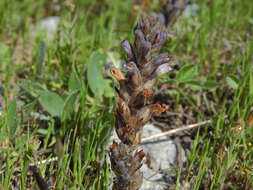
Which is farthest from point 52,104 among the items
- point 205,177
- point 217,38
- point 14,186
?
point 217,38

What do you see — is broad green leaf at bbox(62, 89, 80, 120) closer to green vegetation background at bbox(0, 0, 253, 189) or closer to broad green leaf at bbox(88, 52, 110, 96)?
green vegetation background at bbox(0, 0, 253, 189)

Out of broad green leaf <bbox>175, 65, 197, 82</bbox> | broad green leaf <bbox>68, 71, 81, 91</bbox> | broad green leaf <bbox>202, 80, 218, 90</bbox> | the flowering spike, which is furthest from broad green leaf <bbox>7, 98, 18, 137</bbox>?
broad green leaf <bbox>202, 80, 218, 90</bbox>

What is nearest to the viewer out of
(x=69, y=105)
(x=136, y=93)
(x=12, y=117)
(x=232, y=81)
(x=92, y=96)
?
(x=136, y=93)

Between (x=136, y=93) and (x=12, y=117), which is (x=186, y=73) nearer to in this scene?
(x=136, y=93)

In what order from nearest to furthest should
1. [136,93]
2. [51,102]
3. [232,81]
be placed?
[136,93] → [51,102] → [232,81]

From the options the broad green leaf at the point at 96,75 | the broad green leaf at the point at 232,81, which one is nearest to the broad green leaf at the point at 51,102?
the broad green leaf at the point at 96,75

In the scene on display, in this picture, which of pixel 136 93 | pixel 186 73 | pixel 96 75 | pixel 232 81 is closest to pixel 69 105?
pixel 96 75
